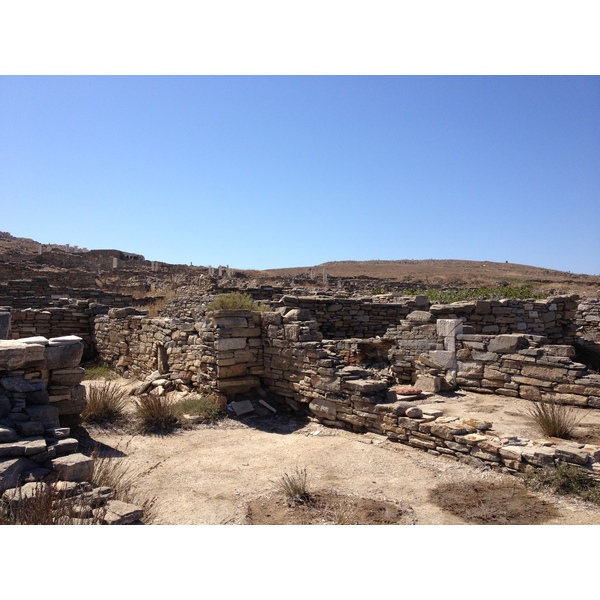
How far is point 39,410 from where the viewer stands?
502 cm

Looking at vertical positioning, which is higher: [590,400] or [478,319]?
[478,319]

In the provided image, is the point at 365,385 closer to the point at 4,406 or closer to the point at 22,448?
the point at 22,448

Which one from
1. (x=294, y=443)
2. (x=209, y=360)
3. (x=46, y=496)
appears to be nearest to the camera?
(x=46, y=496)

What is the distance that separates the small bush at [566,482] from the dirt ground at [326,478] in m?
0.13

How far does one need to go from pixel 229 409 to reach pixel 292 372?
131 cm

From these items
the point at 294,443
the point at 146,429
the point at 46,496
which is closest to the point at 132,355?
the point at 146,429

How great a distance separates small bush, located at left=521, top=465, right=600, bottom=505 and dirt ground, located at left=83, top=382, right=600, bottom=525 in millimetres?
128

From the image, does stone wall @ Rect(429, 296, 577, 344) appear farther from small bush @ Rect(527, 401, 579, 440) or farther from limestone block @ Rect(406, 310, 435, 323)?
small bush @ Rect(527, 401, 579, 440)

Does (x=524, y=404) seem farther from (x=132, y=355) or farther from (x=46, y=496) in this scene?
(x=132, y=355)

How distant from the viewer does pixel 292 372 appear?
803 cm

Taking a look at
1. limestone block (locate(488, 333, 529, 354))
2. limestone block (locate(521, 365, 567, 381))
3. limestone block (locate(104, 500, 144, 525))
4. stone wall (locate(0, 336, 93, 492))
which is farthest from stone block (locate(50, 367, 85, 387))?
limestone block (locate(521, 365, 567, 381))

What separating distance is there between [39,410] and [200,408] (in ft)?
10.4

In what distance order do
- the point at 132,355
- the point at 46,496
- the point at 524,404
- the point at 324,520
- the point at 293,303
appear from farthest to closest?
the point at 293,303, the point at 132,355, the point at 524,404, the point at 324,520, the point at 46,496

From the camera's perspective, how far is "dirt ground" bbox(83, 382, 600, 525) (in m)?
4.16
